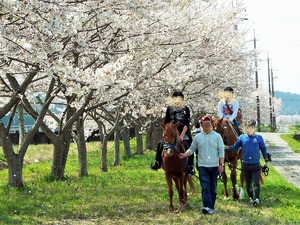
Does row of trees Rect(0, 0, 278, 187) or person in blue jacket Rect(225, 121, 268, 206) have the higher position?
row of trees Rect(0, 0, 278, 187)

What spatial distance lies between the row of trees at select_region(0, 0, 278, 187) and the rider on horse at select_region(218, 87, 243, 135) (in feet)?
5.82

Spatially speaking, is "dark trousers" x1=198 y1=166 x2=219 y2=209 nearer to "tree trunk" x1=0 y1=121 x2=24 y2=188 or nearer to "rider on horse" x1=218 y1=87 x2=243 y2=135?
"rider on horse" x1=218 y1=87 x2=243 y2=135

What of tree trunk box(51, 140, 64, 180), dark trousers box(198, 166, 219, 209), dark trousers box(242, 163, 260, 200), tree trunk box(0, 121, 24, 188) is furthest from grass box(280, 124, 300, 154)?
dark trousers box(198, 166, 219, 209)

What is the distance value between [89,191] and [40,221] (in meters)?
4.44

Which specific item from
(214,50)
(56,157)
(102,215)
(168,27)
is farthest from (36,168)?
(102,215)

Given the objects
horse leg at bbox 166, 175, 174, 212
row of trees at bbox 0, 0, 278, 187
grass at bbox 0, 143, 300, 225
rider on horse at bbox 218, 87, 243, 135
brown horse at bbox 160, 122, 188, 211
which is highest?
row of trees at bbox 0, 0, 278, 187

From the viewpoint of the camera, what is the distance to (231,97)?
13.9m

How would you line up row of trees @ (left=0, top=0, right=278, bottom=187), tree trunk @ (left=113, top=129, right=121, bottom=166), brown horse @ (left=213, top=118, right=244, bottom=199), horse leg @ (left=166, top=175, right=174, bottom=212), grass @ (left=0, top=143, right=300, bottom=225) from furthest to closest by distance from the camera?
1. tree trunk @ (left=113, top=129, right=121, bottom=166)
2. brown horse @ (left=213, top=118, right=244, bottom=199)
3. horse leg @ (left=166, top=175, right=174, bottom=212)
4. grass @ (left=0, top=143, right=300, bottom=225)
5. row of trees @ (left=0, top=0, right=278, bottom=187)

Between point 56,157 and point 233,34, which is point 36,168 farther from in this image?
point 233,34

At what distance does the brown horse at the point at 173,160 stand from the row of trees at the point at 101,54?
1.47 metres

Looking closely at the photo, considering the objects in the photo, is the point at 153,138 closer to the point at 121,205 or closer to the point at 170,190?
the point at 121,205

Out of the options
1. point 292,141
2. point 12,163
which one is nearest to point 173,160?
point 12,163

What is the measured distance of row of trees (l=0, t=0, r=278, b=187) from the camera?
31.3 feet

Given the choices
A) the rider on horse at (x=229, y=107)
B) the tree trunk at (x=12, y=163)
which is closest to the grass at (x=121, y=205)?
the tree trunk at (x=12, y=163)
